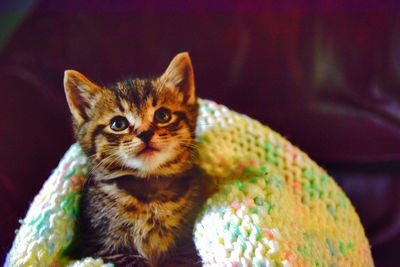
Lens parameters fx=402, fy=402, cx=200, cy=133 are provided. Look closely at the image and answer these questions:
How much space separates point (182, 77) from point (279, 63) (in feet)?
1.13

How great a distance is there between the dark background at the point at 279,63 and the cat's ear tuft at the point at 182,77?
0.25 metres

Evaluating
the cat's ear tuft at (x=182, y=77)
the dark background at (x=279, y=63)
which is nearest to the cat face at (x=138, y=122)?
the cat's ear tuft at (x=182, y=77)

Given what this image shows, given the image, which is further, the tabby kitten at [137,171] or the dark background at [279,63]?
the dark background at [279,63]

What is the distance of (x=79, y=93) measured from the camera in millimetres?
661

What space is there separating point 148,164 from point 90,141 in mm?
114

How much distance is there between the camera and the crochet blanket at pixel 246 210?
22.6 inches

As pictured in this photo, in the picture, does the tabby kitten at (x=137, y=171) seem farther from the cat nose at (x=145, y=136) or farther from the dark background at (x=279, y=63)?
the dark background at (x=279, y=63)

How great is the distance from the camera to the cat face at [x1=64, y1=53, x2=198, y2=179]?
62 centimetres

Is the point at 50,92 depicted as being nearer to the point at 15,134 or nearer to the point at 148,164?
the point at 15,134

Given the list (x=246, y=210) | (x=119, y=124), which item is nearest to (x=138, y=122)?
(x=119, y=124)

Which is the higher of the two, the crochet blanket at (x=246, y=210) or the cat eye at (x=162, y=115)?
the cat eye at (x=162, y=115)

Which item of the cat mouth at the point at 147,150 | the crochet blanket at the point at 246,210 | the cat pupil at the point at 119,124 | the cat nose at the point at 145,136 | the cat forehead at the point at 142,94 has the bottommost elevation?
the crochet blanket at the point at 246,210

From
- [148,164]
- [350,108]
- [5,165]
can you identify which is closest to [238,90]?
[350,108]

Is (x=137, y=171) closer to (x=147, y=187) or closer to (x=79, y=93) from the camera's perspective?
(x=147, y=187)
